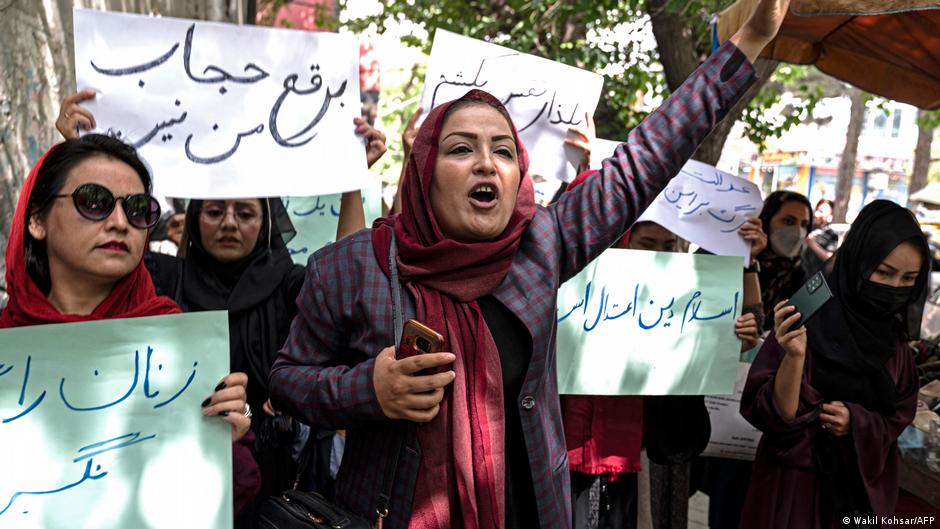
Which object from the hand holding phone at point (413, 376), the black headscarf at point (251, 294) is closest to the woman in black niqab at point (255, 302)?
the black headscarf at point (251, 294)

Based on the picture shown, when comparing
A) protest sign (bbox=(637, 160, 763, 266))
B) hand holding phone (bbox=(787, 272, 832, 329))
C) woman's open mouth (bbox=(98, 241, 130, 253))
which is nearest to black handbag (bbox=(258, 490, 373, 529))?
woman's open mouth (bbox=(98, 241, 130, 253))

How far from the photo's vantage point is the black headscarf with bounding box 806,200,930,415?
2986mm

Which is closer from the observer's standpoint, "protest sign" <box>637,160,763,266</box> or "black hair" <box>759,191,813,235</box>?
"protest sign" <box>637,160,763,266</box>

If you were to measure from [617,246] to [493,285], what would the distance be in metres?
1.64

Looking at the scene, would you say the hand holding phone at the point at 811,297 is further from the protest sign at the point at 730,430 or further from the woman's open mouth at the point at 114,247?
the woman's open mouth at the point at 114,247

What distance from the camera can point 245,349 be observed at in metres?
2.80

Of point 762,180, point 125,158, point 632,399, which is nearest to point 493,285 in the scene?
point 125,158

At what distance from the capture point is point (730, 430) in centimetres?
360

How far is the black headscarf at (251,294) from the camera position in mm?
2801

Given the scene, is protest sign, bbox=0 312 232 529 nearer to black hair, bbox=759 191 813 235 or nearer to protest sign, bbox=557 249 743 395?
protest sign, bbox=557 249 743 395

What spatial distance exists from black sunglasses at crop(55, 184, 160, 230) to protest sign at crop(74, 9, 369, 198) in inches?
26.4

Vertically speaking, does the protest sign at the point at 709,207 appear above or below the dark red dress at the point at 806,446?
above

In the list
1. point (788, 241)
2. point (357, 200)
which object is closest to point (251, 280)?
point (357, 200)

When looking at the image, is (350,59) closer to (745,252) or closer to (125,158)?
(125,158)
